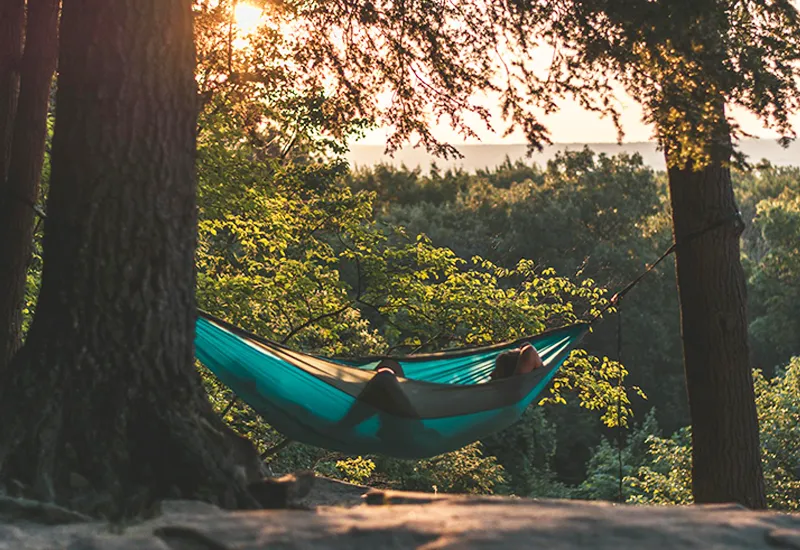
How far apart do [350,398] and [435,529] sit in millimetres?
1596

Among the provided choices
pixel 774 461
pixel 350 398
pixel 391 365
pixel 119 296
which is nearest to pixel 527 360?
pixel 391 365

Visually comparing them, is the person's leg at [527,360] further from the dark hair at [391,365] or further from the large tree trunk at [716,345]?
the large tree trunk at [716,345]

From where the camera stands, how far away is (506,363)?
163 inches

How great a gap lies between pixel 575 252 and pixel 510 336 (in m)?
12.9

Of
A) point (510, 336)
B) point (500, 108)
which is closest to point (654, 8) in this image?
point (500, 108)

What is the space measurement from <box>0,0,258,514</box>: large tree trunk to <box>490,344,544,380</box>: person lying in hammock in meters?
1.85

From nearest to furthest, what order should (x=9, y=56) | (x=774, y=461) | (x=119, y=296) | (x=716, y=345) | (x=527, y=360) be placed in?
(x=119, y=296)
(x=9, y=56)
(x=716, y=345)
(x=527, y=360)
(x=774, y=461)

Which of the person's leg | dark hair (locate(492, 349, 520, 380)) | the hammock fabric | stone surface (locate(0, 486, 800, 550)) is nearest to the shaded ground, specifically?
stone surface (locate(0, 486, 800, 550))

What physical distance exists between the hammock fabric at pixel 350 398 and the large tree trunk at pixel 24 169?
65 cm

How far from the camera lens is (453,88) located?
421cm

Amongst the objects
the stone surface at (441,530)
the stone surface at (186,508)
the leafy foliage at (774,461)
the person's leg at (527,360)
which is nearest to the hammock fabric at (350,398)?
the person's leg at (527,360)

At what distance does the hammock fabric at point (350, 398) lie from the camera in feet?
11.2

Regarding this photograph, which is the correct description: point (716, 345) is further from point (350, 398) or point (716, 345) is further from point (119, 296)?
point (119, 296)

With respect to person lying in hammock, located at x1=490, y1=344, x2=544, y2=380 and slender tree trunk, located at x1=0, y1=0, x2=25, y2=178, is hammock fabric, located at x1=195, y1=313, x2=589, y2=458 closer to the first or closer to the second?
person lying in hammock, located at x1=490, y1=344, x2=544, y2=380
